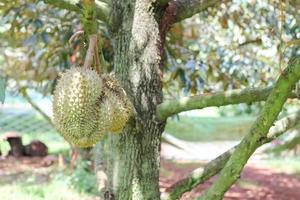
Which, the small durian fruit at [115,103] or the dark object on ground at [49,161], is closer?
the small durian fruit at [115,103]

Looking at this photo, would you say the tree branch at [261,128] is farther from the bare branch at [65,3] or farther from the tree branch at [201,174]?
the bare branch at [65,3]

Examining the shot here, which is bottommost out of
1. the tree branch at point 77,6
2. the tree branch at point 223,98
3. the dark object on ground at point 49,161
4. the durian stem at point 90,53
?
the dark object on ground at point 49,161

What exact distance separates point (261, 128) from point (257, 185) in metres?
4.69

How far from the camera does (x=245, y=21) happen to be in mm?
3322

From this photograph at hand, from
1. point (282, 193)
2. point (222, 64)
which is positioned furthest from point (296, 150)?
point (222, 64)

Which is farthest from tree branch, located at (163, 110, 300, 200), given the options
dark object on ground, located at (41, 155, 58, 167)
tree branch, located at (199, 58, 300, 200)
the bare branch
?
dark object on ground, located at (41, 155, 58, 167)

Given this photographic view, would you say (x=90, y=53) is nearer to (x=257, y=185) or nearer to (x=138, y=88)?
(x=138, y=88)

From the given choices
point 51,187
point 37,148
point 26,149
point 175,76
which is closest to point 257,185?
point 51,187

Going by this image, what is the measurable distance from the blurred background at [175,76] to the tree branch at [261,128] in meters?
0.13

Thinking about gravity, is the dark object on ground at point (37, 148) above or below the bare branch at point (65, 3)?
below

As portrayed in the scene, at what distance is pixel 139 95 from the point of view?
151 cm

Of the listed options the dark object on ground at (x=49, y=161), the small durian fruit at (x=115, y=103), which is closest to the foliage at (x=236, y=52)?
the small durian fruit at (x=115, y=103)

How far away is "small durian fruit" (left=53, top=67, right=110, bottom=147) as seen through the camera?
1068 millimetres

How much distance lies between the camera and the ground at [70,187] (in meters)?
4.50
